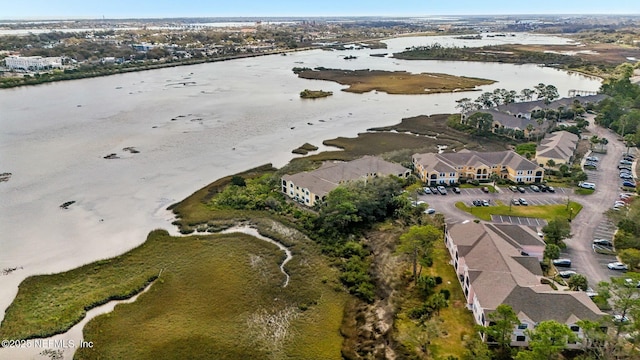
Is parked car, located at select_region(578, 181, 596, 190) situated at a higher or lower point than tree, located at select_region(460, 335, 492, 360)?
higher

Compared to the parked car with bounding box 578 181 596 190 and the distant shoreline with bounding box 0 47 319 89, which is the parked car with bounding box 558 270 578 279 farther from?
the distant shoreline with bounding box 0 47 319 89

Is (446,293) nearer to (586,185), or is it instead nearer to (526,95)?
(586,185)

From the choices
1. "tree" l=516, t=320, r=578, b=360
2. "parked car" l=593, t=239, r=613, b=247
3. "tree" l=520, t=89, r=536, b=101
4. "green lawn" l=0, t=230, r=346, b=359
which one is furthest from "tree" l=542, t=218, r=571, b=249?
"tree" l=520, t=89, r=536, b=101

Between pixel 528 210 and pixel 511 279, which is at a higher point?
→ pixel 511 279

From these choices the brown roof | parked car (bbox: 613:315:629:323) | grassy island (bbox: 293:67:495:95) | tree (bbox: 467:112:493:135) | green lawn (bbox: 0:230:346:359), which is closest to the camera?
parked car (bbox: 613:315:629:323)

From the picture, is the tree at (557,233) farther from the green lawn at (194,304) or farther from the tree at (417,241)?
the green lawn at (194,304)

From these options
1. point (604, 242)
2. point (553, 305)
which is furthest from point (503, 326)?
point (604, 242)

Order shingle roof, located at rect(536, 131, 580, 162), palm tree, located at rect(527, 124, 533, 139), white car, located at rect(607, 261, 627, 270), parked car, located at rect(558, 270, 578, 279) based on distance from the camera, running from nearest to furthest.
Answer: parked car, located at rect(558, 270, 578, 279) < white car, located at rect(607, 261, 627, 270) < shingle roof, located at rect(536, 131, 580, 162) < palm tree, located at rect(527, 124, 533, 139)
